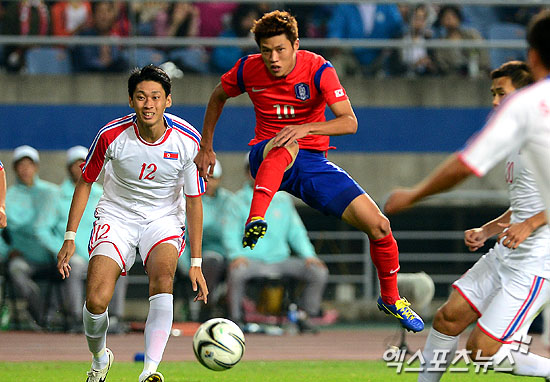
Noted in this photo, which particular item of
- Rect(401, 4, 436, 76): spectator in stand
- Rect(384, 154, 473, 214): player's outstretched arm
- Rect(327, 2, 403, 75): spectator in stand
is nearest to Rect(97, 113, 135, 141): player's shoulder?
Rect(384, 154, 473, 214): player's outstretched arm

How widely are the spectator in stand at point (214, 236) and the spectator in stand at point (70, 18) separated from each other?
362cm

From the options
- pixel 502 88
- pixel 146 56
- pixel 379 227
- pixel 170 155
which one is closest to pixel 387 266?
pixel 379 227

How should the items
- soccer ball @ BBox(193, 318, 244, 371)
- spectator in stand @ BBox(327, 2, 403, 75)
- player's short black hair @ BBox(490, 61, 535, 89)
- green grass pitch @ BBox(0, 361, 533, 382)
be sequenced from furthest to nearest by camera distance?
spectator in stand @ BBox(327, 2, 403, 75) < green grass pitch @ BBox(0, 361, 533, 382) < soccer ball @ BBox(193, 318, 244, 371) < player's short black hair @ BBox(490, 61, 535, 89)

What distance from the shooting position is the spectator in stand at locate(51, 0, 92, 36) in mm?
15359

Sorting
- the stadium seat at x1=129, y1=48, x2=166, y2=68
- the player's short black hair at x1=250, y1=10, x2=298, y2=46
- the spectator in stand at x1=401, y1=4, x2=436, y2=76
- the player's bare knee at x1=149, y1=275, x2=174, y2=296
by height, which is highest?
the player's short black hair at x1=250, y1=10, x2=298, y2=46

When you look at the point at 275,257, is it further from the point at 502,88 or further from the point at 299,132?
the point at 502,88

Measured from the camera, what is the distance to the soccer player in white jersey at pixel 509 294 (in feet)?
21.1

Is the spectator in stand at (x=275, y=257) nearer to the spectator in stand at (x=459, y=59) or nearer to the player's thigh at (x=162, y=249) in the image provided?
the spectator in stand at (x=459, y=59)

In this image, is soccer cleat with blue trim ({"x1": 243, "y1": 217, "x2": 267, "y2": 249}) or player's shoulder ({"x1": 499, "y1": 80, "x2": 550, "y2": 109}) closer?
player's shoulder ({"x1": 499, "y1": 80, "x2": 550, "y2": 109})

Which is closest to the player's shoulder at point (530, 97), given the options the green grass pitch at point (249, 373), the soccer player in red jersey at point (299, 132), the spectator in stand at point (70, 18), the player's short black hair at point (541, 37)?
the player's short black hair at point (541, 37)

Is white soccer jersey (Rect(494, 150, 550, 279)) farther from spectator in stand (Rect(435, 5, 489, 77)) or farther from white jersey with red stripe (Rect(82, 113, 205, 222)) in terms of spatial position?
spectator in stand (Rect(435, 5, 489, 77))

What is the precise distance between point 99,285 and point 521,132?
152 inches

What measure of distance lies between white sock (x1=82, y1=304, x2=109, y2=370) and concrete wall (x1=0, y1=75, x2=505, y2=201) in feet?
24.7

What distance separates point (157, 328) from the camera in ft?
24.6
